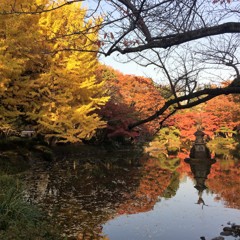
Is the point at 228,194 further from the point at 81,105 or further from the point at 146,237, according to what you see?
the point at 81,105

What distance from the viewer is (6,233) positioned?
16.8 feet

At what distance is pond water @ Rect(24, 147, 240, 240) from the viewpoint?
7.52 m

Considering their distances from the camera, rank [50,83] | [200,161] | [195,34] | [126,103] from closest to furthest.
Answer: [195,34], [50,83], [200,161], [126,103]

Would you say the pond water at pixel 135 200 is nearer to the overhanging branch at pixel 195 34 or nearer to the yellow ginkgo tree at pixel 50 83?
the yellow ginkgo tree at pixel 50 83

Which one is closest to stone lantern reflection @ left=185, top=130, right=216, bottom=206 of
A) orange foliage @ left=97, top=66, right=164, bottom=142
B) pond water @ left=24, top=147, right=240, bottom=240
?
pond water @ left=24, top=147, right=240, bottom=240

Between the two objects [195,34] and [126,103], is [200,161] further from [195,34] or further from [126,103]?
[195,34]

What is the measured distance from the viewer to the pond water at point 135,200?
7.52 meters

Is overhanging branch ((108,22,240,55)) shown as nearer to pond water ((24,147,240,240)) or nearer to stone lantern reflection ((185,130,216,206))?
pond water ((24,147,240,240))

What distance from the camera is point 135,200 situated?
33.4 feet

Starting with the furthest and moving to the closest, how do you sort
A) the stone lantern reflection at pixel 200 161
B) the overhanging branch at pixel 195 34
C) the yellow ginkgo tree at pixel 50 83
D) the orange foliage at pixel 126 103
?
the orange foliage at pixel 126 103 → the stone lantern reflection at pixel 200 161 → the yellow ginkgo tree at pixel 50 83 → the overhanging branch at pixel 195 34

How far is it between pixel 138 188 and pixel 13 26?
26.4 feet

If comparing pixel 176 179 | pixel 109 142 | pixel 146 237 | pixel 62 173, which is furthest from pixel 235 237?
pixel 109 142

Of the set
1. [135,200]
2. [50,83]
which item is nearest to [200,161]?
[50,83]

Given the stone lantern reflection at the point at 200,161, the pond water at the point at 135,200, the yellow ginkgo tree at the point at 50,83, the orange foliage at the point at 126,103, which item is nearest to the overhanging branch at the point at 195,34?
the pond water at the point at 135,200
